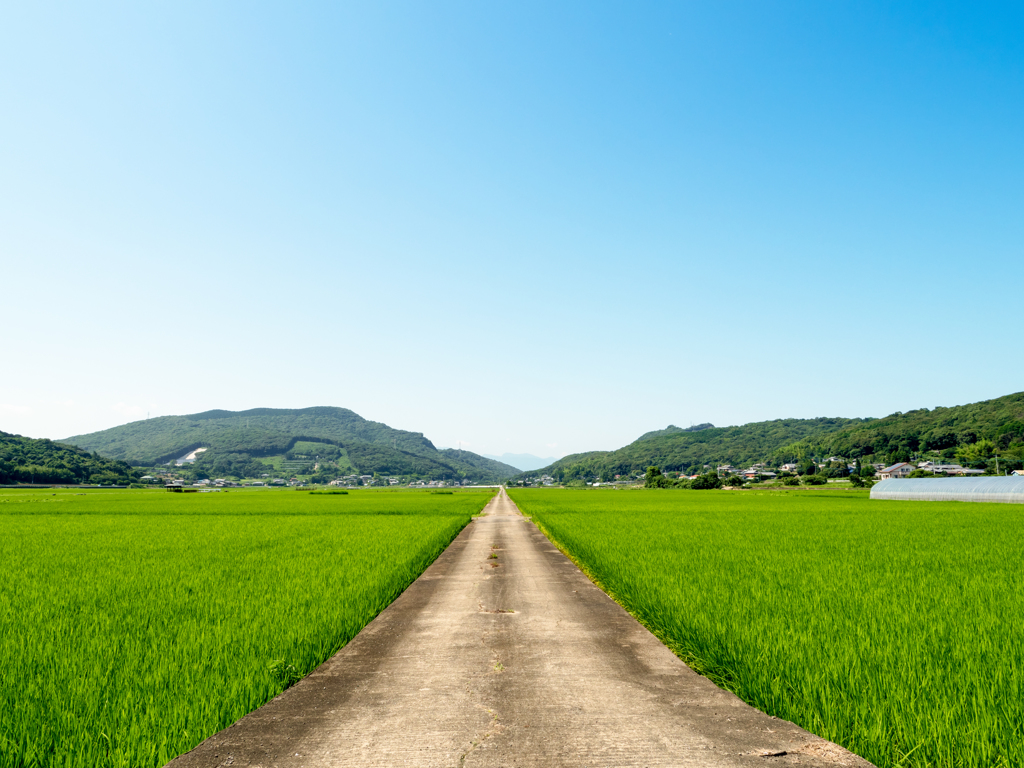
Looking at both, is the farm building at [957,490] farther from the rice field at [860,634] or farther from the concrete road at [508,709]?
the concrete road at [508,709]

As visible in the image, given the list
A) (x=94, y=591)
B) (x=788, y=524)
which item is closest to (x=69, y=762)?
(x=94, y=591)

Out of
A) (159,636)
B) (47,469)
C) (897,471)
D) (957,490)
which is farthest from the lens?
(897,471)

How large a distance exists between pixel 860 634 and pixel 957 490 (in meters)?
79.7

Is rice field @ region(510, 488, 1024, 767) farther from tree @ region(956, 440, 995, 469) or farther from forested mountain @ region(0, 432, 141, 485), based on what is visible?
forested mountain @ region(0, 432, 141, 485)

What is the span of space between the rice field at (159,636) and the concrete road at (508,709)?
509mm

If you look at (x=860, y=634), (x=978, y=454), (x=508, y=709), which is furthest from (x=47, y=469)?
(x=978, y=454)

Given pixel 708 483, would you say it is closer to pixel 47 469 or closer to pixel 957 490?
pixel 957 490

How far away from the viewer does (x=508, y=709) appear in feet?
20.3

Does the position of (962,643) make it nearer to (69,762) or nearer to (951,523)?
(69,762)

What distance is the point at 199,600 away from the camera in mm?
11750

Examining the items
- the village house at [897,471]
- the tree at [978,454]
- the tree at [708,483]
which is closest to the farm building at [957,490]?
the tree at [708,483]

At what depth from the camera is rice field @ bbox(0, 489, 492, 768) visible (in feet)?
18.1

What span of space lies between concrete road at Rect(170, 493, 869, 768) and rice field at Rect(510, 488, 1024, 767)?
55 cm

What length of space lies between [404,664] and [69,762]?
4040 mm
